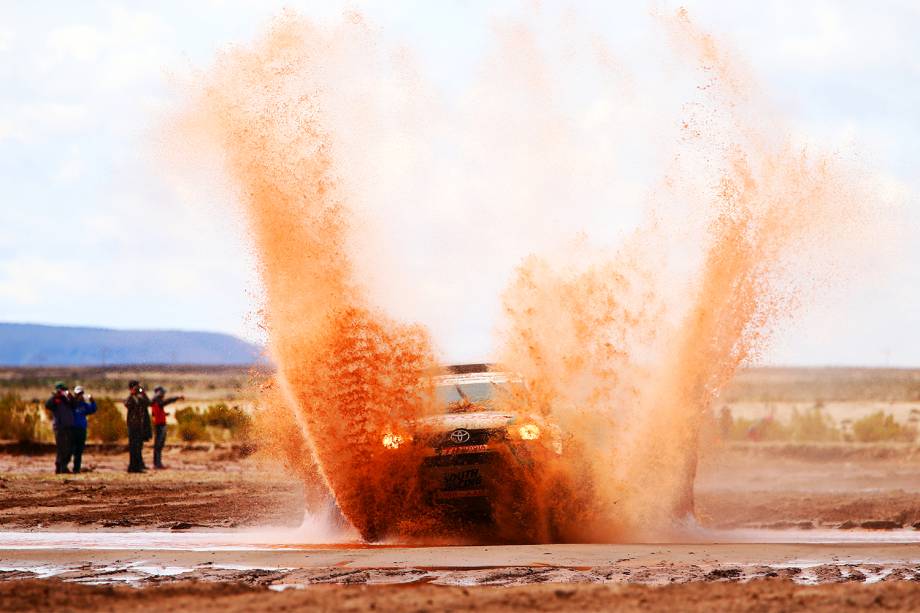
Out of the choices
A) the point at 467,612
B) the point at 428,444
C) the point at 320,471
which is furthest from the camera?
Result: the point at 320,471

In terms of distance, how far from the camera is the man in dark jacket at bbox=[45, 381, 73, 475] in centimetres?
2781

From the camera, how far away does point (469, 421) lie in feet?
46.2

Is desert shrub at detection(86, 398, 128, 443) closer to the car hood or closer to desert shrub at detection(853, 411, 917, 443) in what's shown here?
desert shrub at detection(853, 411, 917, 443)

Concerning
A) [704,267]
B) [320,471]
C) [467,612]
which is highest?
[704,267]

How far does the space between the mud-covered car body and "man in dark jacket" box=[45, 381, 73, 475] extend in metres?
15.4

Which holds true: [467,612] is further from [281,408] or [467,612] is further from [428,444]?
[281,408]

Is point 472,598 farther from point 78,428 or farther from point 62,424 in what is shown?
point 78,428

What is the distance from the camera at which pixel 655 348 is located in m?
17.6

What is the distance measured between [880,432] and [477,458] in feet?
97.8

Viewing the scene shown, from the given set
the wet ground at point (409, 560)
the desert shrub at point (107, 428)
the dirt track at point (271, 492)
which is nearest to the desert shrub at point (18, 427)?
the desert shrub at point (107, 428)

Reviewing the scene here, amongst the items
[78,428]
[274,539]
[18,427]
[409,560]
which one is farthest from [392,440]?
[18,427]

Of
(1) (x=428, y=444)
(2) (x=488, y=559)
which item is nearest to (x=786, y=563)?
(2) (x=488, y=559)

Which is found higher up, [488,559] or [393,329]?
[393,329]

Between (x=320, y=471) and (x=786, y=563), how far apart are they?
17.9 feet
